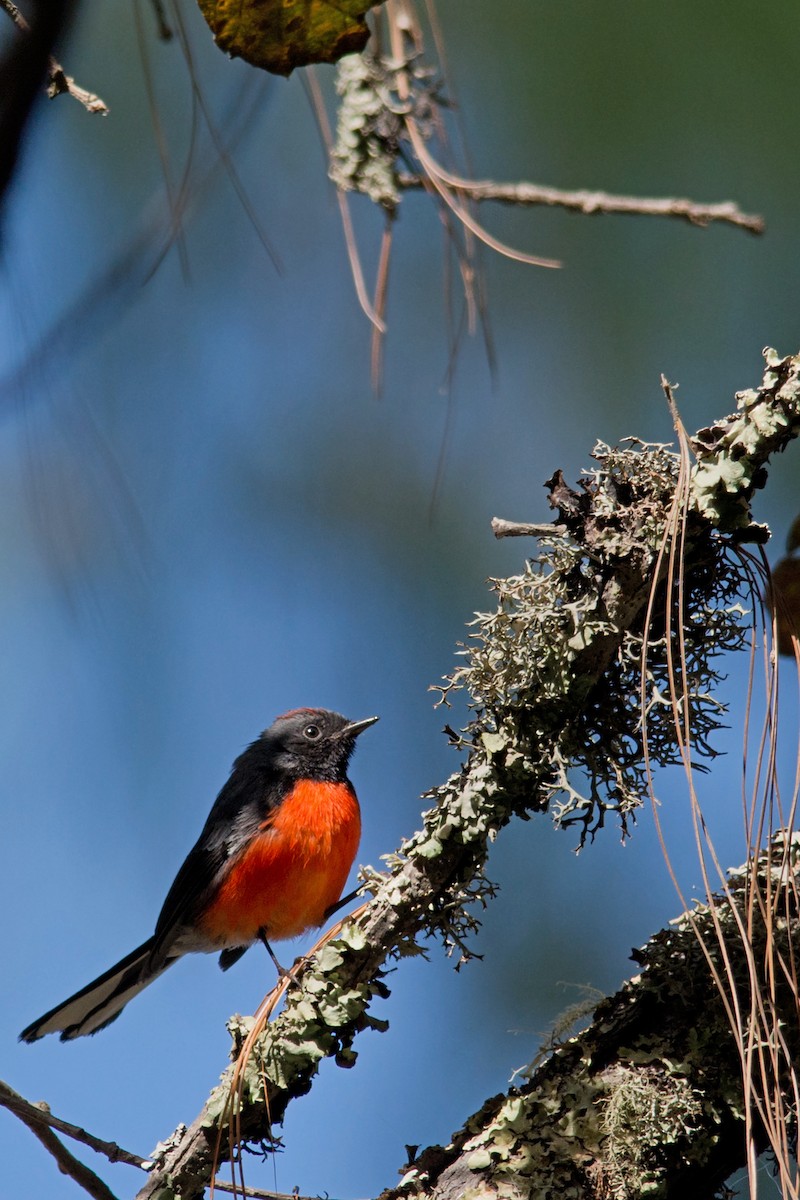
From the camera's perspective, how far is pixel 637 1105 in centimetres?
213

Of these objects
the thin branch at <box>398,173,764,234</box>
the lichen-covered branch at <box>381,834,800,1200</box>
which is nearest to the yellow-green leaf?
the thin branch at <box>398,173,764,234</box>

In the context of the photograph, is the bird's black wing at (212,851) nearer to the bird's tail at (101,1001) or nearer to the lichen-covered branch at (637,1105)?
the bird's tail at (101,1001)

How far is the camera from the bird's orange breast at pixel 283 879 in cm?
413

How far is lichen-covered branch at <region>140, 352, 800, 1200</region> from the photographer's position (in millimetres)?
2143

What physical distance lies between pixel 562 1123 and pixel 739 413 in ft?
4.79

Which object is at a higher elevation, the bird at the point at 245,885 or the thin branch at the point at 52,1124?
the bird at the point at 245,885

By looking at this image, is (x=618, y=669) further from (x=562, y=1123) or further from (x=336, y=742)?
(x=336, y=742)

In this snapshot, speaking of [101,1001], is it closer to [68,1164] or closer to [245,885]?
[245,885]

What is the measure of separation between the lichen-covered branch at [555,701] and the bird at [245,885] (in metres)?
1.65

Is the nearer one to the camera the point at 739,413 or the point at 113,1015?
the point at 739,413

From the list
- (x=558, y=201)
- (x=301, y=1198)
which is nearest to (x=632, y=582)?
(x=558, y=201)

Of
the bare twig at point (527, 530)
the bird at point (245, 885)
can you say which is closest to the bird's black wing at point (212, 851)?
the bird at point (245, 885)

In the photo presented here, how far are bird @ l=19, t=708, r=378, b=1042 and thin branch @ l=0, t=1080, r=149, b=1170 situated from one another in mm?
1648

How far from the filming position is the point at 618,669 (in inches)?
90.4
